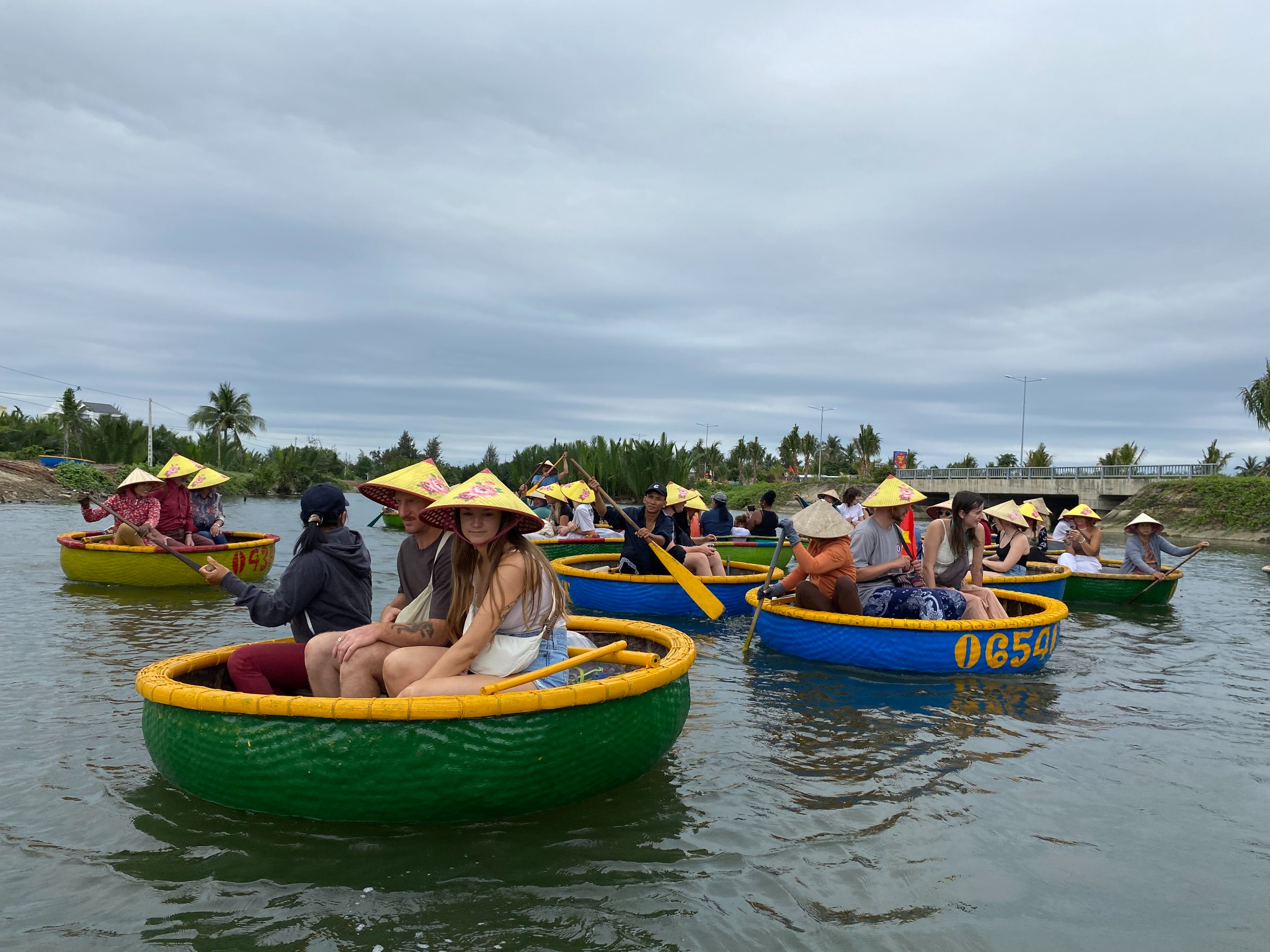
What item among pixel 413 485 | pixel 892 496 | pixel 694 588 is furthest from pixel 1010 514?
pixel 413 485

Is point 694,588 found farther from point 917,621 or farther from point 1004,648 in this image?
point 1004,648

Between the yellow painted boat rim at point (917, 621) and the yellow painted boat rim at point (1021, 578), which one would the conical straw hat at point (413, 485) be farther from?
the yellow painted boat rim at point (1021, 578)

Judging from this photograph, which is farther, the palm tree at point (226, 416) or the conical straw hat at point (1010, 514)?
the palm tree at point (226, 416)

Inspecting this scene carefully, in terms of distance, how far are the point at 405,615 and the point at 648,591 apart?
19.4 feet

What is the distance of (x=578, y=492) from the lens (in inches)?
810

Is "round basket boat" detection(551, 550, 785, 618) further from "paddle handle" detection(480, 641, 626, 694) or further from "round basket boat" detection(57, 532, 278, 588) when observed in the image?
"paddle handle" detection(480, 641, 626, 694)

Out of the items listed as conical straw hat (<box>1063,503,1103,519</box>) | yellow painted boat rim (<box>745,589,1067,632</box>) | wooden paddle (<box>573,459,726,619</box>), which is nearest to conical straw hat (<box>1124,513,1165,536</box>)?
conical straw hat (<box>1063,503,1103,519</box>)

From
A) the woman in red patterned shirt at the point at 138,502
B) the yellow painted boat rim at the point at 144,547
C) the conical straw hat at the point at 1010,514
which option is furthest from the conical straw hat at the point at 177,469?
the conical straw hat at the point at 1010,514

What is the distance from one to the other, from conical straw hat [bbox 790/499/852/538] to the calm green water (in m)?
1.39

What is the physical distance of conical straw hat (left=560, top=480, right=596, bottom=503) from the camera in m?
20.2

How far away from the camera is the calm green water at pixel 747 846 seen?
3531 millimetres

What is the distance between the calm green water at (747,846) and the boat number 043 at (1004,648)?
475 millimetres

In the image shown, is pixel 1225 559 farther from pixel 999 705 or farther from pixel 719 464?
pixel 719 464

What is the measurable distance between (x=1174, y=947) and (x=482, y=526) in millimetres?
3380
